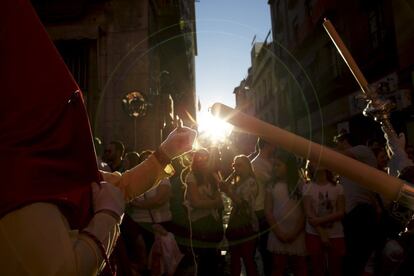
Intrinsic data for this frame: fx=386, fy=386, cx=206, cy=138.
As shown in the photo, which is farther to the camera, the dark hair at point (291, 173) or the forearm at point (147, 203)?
the forearm at point (147, 203)

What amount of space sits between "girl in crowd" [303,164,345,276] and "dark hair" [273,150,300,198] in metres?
0.19

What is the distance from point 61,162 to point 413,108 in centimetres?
1274

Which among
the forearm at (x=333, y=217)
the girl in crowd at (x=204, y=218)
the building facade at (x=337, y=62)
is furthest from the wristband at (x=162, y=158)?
the building facade at (x=337, y=62)

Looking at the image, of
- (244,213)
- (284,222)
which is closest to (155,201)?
(244,213)

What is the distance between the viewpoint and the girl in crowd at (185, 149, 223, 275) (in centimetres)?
490

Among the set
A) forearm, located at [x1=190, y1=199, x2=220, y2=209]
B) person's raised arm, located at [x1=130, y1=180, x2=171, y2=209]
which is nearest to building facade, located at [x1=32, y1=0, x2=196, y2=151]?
person's raised arm, located at [x1=130, y1=180, x2=171, y2=209]

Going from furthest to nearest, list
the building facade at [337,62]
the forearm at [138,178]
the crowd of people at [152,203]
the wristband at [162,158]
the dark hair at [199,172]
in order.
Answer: the building facade at [337,62], the dark hair at [199,172], the wristband at [162,158], the forearm at [138,178], the crowd of people at [152,203]

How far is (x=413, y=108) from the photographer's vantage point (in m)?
11.8

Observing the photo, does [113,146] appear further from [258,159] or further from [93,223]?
[93,223]

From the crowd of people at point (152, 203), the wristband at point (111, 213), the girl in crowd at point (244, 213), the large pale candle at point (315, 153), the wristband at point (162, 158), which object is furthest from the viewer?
the girl in crowd at point (244, 213)

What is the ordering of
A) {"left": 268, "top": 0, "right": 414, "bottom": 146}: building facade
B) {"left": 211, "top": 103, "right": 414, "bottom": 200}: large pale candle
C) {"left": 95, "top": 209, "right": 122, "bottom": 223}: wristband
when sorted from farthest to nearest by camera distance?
{"left": 268, "top": 0, "right": 414, "bottom": 146}: building facade < {"left": 95, "top": 209, "right": 122, "bottom": 223}: wristband < {"left": 211, "top": 103, "right": 414, "bottom": 200}: large pale candle

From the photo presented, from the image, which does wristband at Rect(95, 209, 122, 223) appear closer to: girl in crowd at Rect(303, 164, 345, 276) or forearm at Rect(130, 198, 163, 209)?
girl in crowd at Rect(303, 164, 345, 276)

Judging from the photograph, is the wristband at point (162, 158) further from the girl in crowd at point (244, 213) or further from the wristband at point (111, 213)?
the girl in crowd at point (244, 213)

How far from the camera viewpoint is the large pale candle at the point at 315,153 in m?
0.74
